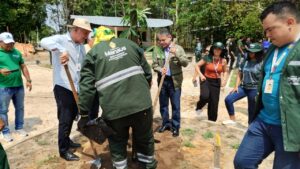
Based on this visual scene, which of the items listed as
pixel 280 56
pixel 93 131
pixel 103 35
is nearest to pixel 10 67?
pixel 93 131

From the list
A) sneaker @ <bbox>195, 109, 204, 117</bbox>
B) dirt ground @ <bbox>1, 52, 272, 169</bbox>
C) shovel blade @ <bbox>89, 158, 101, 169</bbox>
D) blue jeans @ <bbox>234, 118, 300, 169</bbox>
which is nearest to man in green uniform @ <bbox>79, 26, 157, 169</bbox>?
shovel blade @ <bbox>89, 158, 101, 169</bbox>

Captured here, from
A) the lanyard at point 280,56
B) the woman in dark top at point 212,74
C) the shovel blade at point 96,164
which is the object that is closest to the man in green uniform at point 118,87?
the shovel blade at point 96,164

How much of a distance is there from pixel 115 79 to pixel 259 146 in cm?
161

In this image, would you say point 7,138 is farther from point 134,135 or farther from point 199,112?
point 199,112

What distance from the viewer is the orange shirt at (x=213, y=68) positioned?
6852 mm

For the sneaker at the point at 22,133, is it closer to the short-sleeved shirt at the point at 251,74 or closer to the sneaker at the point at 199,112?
the sneaker at the point at 199,112

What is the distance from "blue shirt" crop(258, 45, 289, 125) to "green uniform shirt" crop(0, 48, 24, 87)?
4.75 meters

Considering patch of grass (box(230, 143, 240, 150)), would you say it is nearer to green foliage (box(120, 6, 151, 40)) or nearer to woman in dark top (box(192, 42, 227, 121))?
woman in dark top (box(192, 42, 227, 121))

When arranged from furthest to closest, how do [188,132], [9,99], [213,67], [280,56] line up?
[213,67] → [9,99] → [188,132] → [280,56]

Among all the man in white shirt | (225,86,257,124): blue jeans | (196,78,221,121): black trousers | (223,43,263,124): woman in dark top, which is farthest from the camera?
(196,78,221,121): black trousers

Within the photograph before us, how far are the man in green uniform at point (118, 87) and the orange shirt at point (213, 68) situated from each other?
3177mm

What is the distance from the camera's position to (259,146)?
3.15 meters

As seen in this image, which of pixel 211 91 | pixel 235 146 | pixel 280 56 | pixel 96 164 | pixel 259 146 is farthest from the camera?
pixel 211 91

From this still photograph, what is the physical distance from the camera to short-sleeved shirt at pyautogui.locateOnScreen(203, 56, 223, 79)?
686 cm
